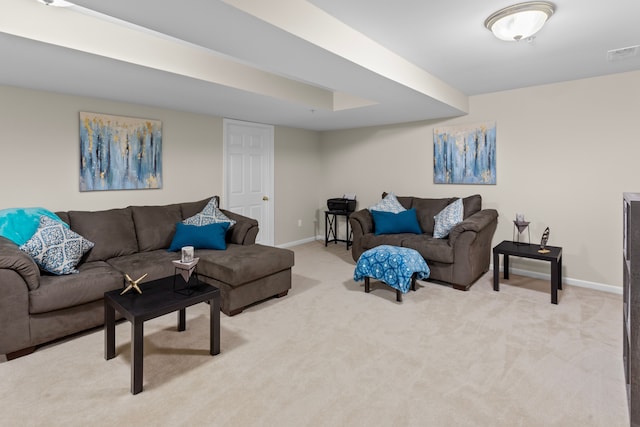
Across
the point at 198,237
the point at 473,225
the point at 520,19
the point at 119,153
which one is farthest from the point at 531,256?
the point at 119,153

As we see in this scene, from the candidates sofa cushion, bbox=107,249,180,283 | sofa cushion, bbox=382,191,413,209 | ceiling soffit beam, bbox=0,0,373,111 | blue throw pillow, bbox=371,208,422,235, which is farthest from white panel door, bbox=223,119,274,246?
sofa cushion, bbox=382,191,413,209

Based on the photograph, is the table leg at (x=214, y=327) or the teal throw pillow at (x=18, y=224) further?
the teal throw pillow at (x=18, y=224)

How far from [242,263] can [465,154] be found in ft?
10.9

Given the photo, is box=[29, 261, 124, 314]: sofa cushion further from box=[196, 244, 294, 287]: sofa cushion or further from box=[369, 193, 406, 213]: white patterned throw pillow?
box=[369, 193, 406, 213]: white patterned throw pillow

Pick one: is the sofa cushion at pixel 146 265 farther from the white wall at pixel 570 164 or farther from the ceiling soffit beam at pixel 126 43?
the white wall at pixel 570 164

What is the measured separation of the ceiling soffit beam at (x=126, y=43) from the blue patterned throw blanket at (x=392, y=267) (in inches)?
79.7

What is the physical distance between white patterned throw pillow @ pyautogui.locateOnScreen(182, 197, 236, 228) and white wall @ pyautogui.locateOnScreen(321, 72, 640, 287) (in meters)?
3.03

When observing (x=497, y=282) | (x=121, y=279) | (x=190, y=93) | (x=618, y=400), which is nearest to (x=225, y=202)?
(x=190, y=93)

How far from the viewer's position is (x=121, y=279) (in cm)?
288

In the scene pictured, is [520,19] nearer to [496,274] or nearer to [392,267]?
[392,267]

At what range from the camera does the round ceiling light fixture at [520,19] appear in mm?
2197

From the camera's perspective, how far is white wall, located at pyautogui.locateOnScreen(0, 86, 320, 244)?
336 centimetres

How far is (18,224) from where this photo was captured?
2.91 meters

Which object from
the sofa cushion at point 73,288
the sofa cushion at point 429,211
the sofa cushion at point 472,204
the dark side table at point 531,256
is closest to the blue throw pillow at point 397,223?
the sofa cushion at point 429,211
